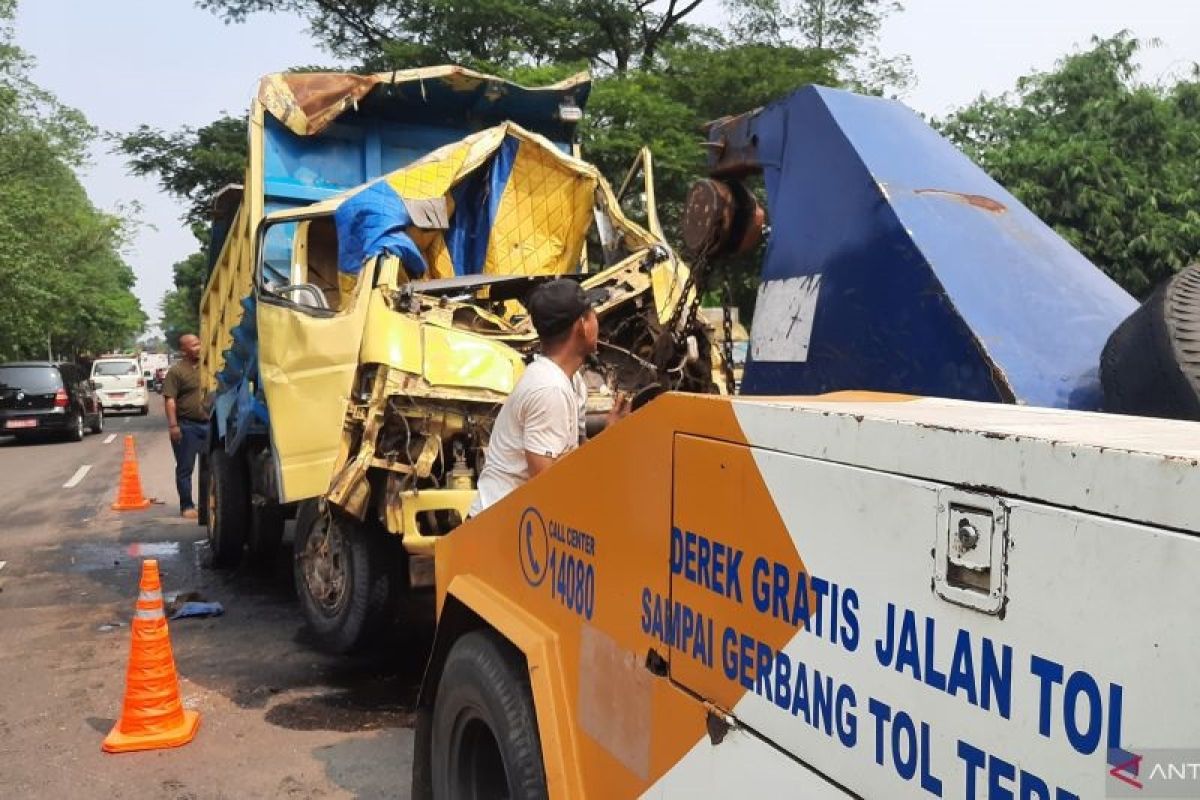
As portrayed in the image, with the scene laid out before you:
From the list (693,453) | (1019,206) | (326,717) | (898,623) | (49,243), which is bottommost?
(326,717)

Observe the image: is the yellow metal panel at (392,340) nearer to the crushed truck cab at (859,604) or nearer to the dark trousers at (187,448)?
the crushed truck cab at (859,604)

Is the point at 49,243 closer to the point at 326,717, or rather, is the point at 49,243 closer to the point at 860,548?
the point at 326,717

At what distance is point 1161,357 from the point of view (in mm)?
2045

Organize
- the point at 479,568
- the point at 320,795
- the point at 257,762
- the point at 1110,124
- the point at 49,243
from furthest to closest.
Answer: the point at 49,243, the point at 1110,124, the point at 257,762, the point at 320,795, the point at 479,568

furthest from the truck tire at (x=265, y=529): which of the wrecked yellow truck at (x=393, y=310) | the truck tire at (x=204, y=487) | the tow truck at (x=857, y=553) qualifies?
the tow truck at (x=857, y=553)

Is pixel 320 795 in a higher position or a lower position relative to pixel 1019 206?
lower

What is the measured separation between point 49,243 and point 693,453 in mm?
35719

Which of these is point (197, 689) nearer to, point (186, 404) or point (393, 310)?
point (393, 310)

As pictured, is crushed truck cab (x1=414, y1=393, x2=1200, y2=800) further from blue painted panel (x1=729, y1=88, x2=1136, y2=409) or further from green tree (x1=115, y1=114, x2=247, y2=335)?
green tree (x1=115, y1=114, x2=247, y2=335)

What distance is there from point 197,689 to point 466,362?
218 centimetres

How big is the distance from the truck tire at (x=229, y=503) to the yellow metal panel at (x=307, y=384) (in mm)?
2139

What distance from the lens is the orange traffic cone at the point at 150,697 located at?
14.0 ft

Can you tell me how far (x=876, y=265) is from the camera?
8.66ft

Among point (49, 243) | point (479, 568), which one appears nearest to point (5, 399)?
point (49, 243)
